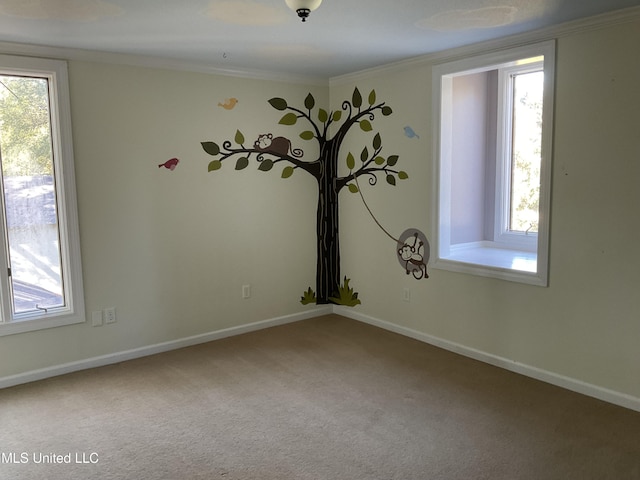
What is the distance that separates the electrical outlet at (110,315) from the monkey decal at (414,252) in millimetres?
2362

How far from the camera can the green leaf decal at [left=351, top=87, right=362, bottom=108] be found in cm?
471

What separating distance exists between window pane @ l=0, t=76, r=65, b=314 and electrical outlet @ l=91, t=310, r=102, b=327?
276 mm

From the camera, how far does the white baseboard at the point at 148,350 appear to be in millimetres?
3609

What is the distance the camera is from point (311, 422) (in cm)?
300

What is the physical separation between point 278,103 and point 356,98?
0.71 meters

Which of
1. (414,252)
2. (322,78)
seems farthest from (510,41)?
(322,78)

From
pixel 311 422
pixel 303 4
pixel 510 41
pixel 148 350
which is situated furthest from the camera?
pixel 148 350

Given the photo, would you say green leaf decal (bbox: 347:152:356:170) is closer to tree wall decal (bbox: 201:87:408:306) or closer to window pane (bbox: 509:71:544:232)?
tree wall decal (bbox: 201:87:408:306)

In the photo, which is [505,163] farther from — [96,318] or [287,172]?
[96,318]

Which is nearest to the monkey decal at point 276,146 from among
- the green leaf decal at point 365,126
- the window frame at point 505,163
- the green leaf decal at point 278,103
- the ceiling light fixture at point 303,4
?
the green leaf decal at point 278,103

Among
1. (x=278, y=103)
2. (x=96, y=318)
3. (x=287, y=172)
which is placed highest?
(x=278, y=103)

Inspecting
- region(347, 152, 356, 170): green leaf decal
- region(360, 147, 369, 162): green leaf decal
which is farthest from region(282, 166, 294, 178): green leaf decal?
region(360, 147, 369, 162): green leaf decal

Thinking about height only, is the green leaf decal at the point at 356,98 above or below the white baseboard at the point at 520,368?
above

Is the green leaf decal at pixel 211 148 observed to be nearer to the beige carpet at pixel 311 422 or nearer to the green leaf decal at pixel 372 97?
the green leaf decal at pixel 372 97
